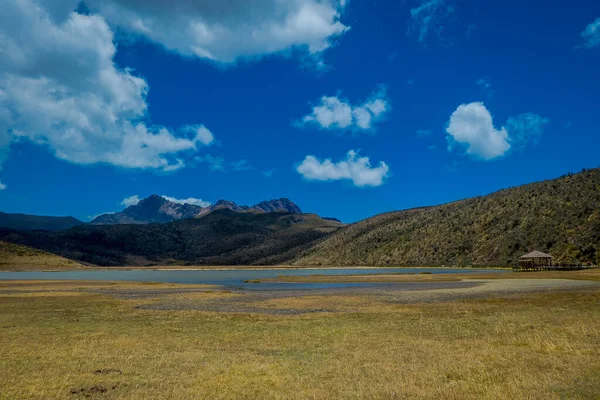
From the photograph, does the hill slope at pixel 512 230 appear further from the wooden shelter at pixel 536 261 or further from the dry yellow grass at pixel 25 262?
the dry yellow grass at pixel 25 262

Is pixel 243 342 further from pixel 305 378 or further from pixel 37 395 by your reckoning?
pixel 37 395

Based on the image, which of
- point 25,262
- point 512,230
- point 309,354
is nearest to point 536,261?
point 512,230

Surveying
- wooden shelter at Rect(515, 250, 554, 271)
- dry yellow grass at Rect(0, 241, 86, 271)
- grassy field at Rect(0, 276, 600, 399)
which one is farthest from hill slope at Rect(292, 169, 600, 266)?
dry yellow grass at Rect(0, 241, 86, 271)

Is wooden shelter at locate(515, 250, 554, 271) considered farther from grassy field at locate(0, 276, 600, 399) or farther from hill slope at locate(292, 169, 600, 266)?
grassy field at locate(0, 276, 600, 399)

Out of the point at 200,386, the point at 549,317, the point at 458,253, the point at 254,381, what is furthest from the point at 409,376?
the point at 458,253

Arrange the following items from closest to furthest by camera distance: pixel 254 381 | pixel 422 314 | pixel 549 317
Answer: pixel 254 381, pixel 549 317, pixel 422 314

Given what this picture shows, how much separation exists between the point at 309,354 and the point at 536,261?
104261 millimetres

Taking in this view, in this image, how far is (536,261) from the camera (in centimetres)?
10688

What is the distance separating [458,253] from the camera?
154750mm

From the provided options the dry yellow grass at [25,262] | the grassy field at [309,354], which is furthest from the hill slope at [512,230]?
the dry yellow grass at [25,262]

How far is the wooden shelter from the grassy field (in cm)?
7755

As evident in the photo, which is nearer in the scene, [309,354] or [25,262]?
[309,354]

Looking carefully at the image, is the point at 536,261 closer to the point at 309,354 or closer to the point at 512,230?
the point at 512,230

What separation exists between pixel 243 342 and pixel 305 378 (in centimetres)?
837
